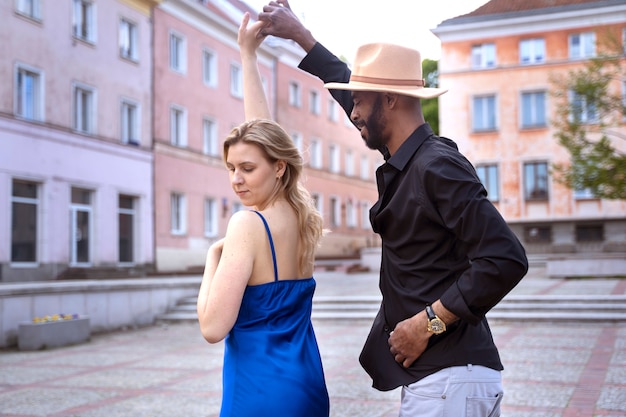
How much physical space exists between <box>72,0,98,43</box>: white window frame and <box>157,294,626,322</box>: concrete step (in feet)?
40.7

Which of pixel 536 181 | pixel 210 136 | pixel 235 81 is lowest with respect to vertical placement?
pixel 536 181

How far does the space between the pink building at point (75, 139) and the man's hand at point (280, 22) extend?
68.4 ft

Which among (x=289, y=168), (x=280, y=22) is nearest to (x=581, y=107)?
(x=280, y=22)

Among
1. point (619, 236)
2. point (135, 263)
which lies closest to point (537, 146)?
point (619, 236)

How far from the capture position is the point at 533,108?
3969 centimetres

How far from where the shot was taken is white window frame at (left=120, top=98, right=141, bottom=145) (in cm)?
2867

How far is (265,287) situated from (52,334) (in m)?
11.3

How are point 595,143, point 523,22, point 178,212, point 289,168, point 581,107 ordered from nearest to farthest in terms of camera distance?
point 289,168
point 595,143
point 581,107
point 178,212
point 523,22

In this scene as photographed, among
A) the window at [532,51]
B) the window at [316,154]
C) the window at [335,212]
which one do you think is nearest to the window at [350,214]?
the window at [335,212]

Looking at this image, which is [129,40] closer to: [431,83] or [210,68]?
[210,68]

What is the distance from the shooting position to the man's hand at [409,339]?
2488mm

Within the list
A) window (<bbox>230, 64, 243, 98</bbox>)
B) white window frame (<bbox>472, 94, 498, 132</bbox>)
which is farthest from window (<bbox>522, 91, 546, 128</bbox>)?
window (<bbox>230, 64, 243, 98</bbox>)

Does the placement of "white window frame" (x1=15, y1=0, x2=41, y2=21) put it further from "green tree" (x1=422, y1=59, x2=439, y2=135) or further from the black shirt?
"green tree" (x1=422, y1=59, x2=439, y2=135)

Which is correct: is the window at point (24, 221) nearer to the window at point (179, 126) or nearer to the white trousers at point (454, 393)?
the window at point (179, 126)
